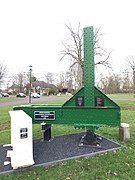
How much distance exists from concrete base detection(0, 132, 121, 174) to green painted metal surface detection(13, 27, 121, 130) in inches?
32.7

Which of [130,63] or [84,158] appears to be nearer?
[84,158]

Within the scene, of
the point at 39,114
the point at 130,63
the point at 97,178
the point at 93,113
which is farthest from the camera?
the point at 130,63

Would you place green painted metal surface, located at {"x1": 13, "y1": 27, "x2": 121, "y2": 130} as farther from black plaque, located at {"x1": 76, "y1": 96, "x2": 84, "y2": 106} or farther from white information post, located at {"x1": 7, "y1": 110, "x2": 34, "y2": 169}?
white information post, located at {"x1": 7, "y1": 110, "x2": 34, "y2": 169}

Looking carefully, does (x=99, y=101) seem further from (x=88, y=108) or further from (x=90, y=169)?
(x=90, y=169)

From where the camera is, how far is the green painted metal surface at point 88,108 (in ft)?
16.4

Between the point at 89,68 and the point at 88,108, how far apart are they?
1.21 m

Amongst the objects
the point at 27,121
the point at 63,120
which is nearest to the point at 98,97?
the point at 63,120

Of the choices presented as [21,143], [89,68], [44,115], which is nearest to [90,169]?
[21,143]

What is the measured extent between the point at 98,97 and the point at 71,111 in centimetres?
93

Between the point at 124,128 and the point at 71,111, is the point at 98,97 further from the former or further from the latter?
the point at 124,128

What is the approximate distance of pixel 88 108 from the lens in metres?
5.08

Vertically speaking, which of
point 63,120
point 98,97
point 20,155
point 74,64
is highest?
point 74,64

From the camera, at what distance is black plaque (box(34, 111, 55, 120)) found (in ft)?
17.6

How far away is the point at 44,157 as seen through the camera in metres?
4.92
